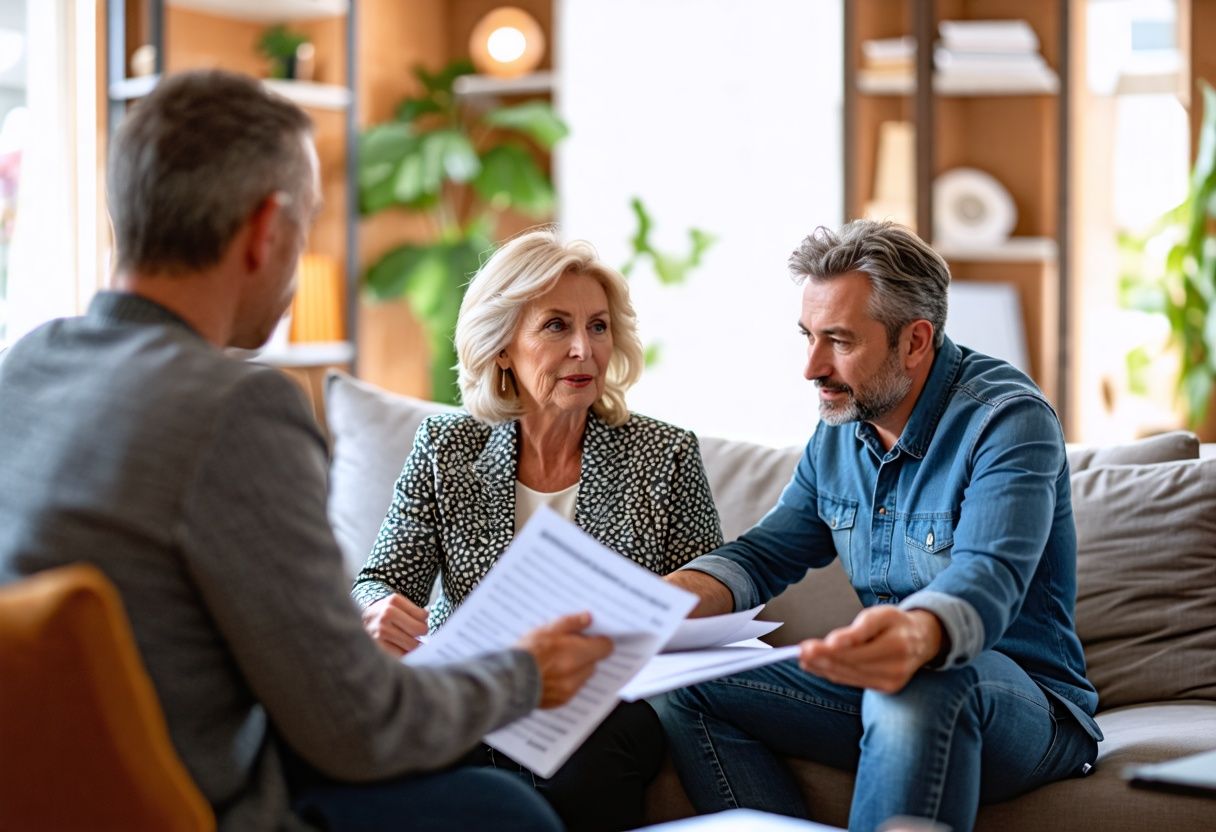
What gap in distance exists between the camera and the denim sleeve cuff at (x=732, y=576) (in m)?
1.93

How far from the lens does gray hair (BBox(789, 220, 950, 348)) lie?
1.84 meters

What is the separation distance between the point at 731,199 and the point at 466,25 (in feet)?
4.47

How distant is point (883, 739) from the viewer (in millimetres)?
1581

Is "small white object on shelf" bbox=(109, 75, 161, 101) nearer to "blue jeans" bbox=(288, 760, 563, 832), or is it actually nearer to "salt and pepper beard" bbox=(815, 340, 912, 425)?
"salt and pepper beard" bbox=(815, 340, 912, 425)

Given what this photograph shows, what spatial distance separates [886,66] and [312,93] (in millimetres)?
1816

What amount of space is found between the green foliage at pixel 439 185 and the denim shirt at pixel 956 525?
2.64 meters

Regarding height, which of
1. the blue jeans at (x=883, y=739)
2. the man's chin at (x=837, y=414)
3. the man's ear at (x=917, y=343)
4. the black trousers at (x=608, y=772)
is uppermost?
the man's ear at (x=917, y=343)

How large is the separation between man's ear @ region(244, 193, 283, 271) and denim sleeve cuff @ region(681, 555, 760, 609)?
3.01 feet

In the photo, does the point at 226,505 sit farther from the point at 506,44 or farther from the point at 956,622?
the point at 506,44

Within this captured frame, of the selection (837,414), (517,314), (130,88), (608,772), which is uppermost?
(130,88)

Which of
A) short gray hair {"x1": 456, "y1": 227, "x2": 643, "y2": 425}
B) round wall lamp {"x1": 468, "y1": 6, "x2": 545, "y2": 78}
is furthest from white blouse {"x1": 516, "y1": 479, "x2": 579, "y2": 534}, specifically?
round wall lamp {"x1": 468, "y1": 6, "x2": 545, "y2": 78}

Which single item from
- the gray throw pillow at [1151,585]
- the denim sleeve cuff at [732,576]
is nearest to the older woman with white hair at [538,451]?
the denim sleeve cuff at [732,576]

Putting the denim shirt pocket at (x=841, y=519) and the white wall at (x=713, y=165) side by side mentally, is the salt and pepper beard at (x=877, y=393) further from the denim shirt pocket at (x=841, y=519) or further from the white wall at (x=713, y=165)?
the white wall at (x=713, y=165)

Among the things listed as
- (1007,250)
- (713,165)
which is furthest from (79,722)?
(713,165)
